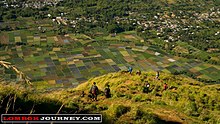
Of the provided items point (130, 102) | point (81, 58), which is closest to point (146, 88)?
point (130, 102)

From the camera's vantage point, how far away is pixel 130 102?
2070 centimetres

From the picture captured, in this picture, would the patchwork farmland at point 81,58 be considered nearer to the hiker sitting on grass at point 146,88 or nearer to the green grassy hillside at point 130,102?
the green grassy hillside at point 130,102

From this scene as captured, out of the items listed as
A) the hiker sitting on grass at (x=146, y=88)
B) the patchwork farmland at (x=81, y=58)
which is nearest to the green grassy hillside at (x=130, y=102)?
the hiker sitting on grass at (x=146, y=88)

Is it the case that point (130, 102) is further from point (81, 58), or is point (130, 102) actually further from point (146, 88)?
point (81, 58)

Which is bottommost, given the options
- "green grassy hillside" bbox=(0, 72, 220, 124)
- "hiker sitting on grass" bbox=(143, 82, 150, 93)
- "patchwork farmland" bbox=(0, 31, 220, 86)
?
"patchwork farmland" bbox=(0, 31, 220, 86)

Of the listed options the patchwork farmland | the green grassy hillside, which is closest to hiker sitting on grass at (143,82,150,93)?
the green grassy hillside

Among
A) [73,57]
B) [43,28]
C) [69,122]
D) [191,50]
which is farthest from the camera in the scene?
[43,28]

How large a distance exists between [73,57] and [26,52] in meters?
22.7

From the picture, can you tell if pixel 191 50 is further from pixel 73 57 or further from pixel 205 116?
pixel 205 116

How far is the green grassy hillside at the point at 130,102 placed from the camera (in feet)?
36.8

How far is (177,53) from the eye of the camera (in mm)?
138750

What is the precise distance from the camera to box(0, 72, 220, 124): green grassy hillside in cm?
1123

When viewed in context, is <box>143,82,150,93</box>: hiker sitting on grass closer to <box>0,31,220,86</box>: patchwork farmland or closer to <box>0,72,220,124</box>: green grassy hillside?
<box>0,72,220,124</box>: green grassy hillside

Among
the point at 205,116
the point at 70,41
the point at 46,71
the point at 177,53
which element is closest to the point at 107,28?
the point at 70,41
